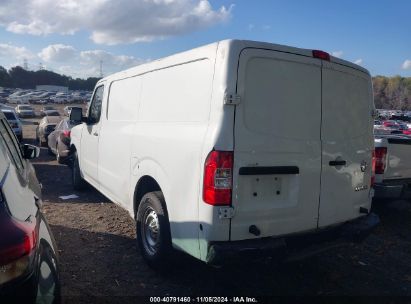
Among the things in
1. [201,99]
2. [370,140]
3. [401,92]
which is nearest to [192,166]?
[201,99]

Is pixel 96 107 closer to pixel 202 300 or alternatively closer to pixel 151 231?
pixel 151 231

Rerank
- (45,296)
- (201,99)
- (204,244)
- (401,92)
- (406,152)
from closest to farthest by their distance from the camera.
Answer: (45,296) → (204,244) → (201,99) → (406,152) → (401,92)

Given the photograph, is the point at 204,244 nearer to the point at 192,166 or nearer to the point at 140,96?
the point at 192,166

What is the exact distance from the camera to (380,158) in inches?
237

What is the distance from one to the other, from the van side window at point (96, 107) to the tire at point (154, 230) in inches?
97.3

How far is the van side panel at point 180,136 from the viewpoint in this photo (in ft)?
11.2

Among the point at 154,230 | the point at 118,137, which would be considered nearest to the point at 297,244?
the point at 154,230

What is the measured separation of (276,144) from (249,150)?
31 cm

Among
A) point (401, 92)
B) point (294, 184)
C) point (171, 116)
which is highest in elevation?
point (401, 92)

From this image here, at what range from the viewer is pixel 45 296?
2.23 m

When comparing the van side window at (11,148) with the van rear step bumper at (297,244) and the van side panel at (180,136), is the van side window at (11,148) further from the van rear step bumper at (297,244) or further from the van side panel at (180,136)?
the van rear step bumper at (297,244)

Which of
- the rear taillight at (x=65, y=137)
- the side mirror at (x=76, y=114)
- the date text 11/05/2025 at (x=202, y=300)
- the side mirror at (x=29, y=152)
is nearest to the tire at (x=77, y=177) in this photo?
the side mirror at (x=76, y=114)

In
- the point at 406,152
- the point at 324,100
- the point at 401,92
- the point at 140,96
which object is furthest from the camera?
the point at 401,92

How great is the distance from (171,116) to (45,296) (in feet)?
7.19
